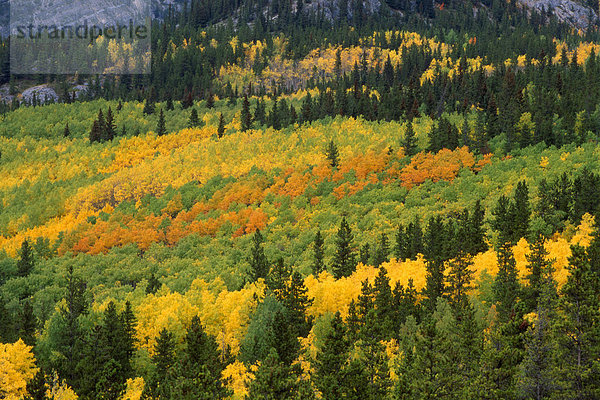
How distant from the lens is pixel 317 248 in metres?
95.8

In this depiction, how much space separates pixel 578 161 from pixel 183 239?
245 ft

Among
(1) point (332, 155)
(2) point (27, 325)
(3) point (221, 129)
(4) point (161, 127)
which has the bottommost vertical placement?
(2) point (27, 325)

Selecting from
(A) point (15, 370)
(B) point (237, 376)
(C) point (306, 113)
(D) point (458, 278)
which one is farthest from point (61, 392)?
(C) point (306, 113)

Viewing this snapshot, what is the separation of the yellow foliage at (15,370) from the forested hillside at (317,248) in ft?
0.64

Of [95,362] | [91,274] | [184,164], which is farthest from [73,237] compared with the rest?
[95,362]

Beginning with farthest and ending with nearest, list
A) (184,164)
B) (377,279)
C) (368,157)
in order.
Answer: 1. (184,164)
2. (368,157)
3. (377,279)

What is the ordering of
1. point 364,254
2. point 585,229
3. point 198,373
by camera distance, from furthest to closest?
point 364,254, point 585,229, point 198,373

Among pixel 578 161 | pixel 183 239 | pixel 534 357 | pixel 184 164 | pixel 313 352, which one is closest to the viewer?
pixel 534 357

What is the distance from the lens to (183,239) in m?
126

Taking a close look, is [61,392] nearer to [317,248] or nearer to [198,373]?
[198,373]

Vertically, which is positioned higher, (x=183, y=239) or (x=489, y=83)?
(x=489, y=83)

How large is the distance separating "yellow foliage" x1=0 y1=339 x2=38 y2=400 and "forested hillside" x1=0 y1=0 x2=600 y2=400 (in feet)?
0.64

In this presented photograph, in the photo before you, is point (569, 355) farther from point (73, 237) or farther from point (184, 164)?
point (184, 164)

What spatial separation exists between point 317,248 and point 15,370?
48.7 meters
